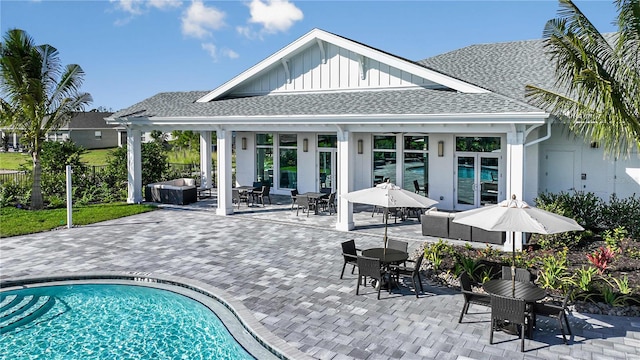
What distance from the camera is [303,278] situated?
36.5ft

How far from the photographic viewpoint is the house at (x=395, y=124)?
1447 cm

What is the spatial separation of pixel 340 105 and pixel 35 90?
13.5 meters

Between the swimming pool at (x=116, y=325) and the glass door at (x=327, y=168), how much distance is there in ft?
41.5

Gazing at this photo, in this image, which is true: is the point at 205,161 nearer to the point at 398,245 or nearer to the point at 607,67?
the point at 398,245

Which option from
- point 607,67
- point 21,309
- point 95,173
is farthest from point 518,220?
point 95,173

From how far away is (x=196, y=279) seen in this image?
1119cm

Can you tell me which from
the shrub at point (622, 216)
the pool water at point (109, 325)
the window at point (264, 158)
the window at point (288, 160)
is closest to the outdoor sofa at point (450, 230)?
the shrub at point (622, 216)

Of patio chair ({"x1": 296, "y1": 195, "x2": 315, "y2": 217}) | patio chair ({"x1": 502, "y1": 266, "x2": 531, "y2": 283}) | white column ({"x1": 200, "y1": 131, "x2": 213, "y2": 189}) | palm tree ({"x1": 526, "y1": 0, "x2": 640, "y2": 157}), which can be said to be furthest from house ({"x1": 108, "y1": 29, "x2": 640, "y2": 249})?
patio chair ({"x1": 502, "y1": 266, "x2": 531, "y2": 283})

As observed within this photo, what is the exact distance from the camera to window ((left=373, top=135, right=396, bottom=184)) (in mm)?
20562

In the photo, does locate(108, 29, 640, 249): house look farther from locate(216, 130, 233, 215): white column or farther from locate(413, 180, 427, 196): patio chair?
locate(413, 180, 427, 196): patio chair

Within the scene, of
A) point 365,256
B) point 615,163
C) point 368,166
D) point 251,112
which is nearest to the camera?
point 365,256

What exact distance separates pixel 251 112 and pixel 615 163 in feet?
43.1

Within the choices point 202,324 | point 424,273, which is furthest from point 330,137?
point 202,324

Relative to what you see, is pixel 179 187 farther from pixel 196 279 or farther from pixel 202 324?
pixel 202 324
